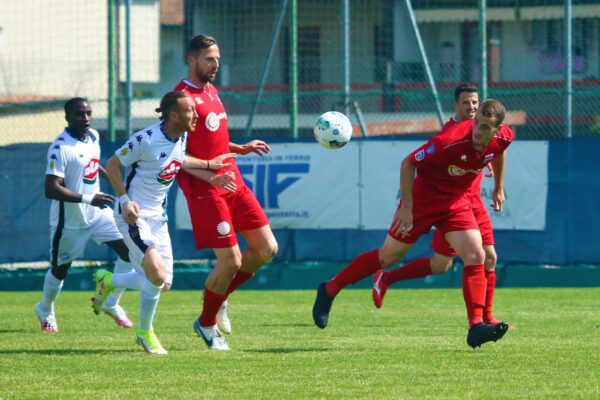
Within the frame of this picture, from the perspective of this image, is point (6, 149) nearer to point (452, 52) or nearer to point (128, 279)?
point (128, 279)

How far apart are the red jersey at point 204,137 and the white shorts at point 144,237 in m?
0.36

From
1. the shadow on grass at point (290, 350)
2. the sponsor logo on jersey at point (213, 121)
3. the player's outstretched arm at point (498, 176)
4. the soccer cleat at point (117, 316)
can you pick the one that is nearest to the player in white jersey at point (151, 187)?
the sponsor logo on jersey at point (213, 121)

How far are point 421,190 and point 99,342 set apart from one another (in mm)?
2739

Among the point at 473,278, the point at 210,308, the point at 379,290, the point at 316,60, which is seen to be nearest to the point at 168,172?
the point at 210,308

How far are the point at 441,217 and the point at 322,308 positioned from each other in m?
1.33

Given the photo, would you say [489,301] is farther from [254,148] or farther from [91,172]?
[91,172]

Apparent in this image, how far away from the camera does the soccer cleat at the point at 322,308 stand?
9.53 metres

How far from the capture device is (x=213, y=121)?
895cm

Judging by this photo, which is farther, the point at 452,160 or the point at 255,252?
the point at 255,252

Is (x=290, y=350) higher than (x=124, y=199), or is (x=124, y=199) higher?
(x=124, y=199)

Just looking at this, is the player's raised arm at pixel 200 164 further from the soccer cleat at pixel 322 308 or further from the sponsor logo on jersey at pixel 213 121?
the soccer cleat at pixel 322 308

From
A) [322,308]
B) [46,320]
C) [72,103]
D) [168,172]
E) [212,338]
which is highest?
[72,103]

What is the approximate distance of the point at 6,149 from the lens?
52.7ft

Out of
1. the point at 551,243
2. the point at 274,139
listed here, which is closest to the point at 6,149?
the point at 274,139
